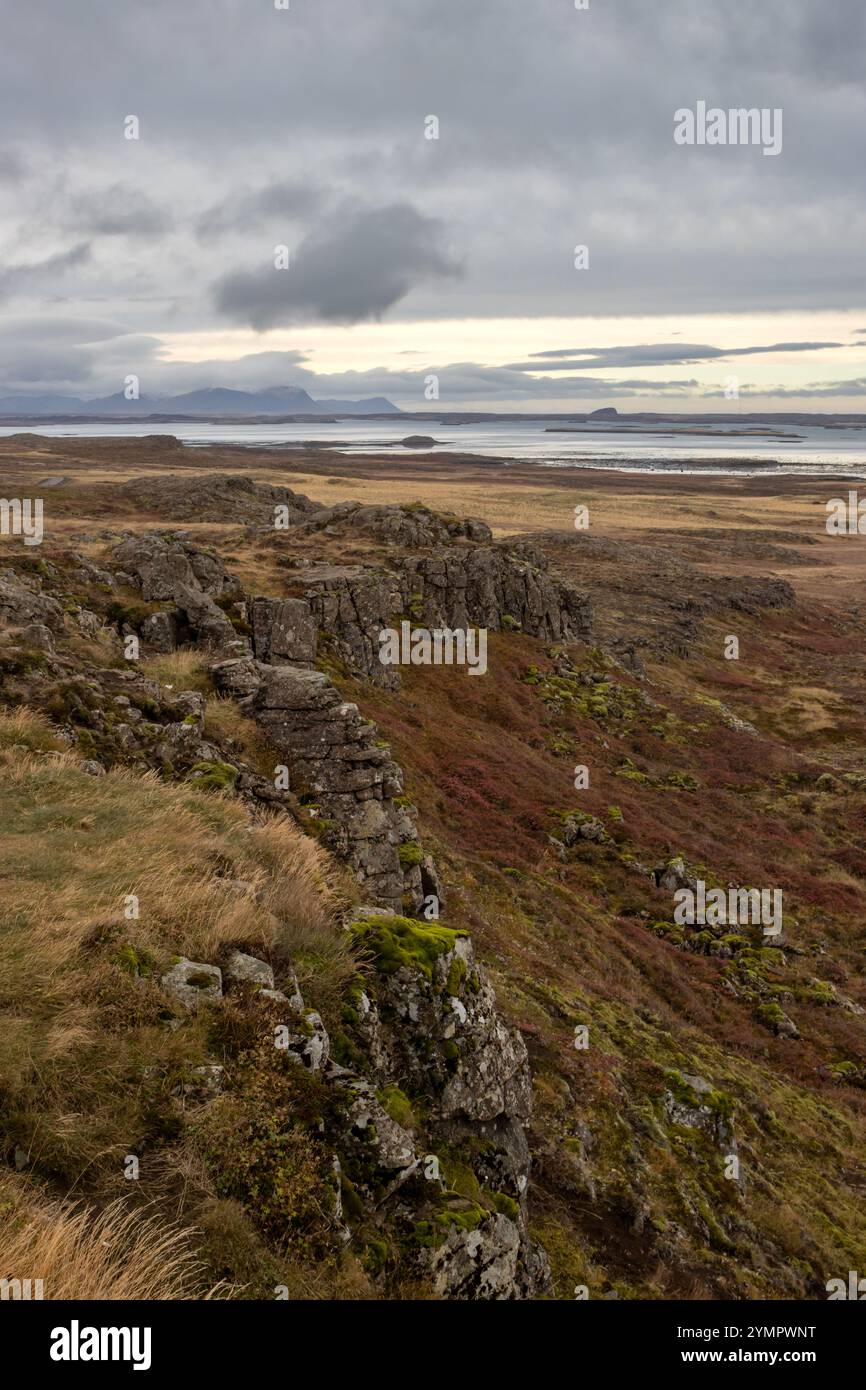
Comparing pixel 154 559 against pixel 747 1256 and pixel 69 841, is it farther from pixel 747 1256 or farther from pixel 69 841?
pixel 747 1256

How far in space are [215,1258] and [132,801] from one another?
7.33 m

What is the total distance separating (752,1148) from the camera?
48.9ft

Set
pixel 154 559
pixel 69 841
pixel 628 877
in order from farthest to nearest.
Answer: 1. pixel 154 559
2. pixel 628 877
3. pixel 69 841

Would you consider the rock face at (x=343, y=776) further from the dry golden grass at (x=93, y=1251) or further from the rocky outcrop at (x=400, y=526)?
the rocky outcrop at (x=400, y=526)

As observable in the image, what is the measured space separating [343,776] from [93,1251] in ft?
39.2

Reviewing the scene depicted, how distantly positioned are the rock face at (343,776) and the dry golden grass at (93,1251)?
8.54 m

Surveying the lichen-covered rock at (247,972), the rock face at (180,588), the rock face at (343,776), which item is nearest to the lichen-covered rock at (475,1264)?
the lichen-covered rock at (247,972)

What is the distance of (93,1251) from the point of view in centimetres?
527

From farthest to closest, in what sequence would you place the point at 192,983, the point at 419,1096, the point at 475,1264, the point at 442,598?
the point at 442,598 < the point at 419,1096 < the point at 192,983 < the point at 475,1264

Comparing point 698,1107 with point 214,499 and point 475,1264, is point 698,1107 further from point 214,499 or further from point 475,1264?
point 214,499

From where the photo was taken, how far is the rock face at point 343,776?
1552 cm

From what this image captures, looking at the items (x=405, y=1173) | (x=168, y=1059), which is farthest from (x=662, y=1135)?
(x=168, y=1059)

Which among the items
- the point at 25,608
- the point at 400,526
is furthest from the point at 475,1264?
the point at 400,526

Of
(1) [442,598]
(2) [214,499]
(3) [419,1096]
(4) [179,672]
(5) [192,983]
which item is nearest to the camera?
(5) [192,983]
